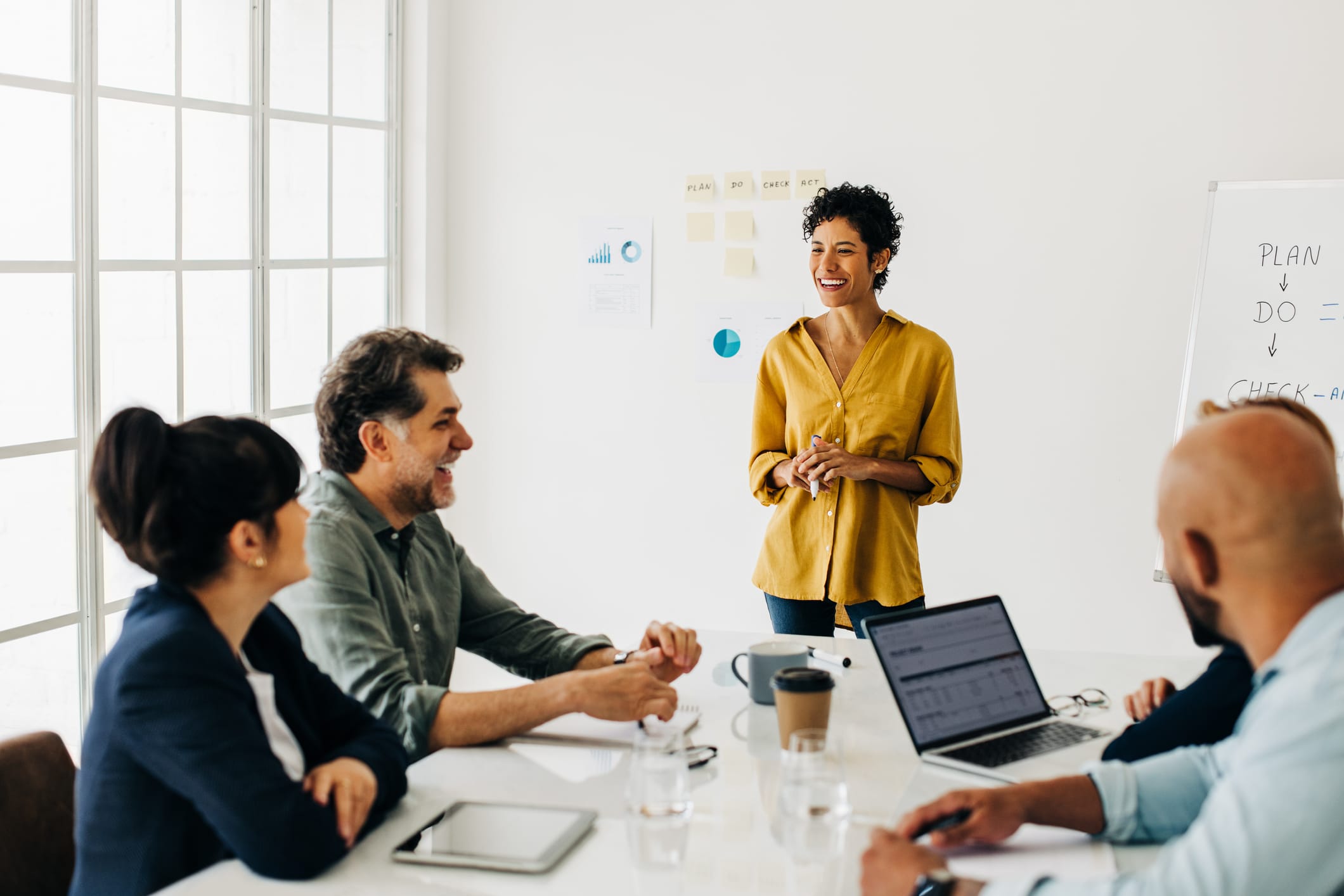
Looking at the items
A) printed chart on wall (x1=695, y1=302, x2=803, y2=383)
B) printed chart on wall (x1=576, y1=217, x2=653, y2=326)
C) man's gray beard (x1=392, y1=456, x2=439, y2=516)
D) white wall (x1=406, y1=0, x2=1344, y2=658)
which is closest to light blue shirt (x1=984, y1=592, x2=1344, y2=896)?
man's gray beard (x1=392, y1=456, x2=439, y2=516)

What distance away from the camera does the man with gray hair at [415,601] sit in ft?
5.83

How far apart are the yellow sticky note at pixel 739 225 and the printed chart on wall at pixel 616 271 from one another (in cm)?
28

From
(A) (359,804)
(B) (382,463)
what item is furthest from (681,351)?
(A) (359,804)

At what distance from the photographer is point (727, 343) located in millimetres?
4020

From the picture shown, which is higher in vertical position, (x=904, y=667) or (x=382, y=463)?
(x=382, y=463)

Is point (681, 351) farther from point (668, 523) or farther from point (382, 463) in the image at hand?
point (382, 463)

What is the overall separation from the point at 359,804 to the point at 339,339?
2731mm

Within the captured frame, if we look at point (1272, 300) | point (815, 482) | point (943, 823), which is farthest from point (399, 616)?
point (1272, 300)

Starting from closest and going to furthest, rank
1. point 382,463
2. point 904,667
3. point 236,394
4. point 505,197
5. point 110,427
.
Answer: point 110,427
point 904,667
point 382,463
point 236,394
point 505,197

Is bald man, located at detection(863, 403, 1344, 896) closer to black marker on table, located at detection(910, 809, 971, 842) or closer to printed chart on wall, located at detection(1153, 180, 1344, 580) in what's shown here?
black marker on table, located at detection(910, 809, 971, 842)

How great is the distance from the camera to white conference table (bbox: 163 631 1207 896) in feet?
4.32

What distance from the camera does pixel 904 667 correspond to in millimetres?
1709

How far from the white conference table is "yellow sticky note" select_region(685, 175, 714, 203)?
2127 millimetres

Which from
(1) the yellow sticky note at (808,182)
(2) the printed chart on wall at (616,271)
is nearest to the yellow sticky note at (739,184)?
(1) the yellow sticky note at (808,182)
